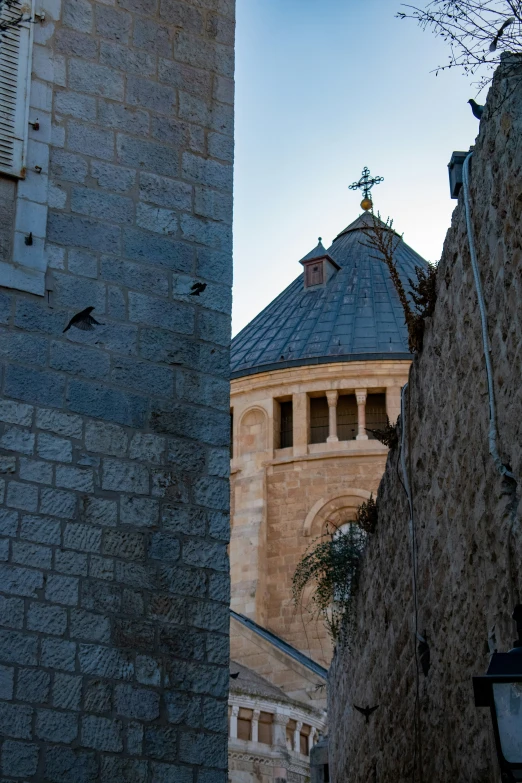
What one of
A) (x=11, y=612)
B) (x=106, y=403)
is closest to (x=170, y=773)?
(x=11, y=612)

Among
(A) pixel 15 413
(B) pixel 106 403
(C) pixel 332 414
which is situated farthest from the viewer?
(C) pixel 332 414

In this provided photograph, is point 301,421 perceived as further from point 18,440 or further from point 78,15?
point 18,440

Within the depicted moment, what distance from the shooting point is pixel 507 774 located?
14.0 ft

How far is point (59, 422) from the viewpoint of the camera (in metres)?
6.97

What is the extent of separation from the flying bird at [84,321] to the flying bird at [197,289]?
0.69 metres

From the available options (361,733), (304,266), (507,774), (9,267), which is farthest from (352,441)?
(507,774)

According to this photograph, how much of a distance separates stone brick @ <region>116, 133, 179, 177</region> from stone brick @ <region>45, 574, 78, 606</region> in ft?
8.45

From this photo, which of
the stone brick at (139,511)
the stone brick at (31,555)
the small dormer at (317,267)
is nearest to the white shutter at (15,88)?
the stone brick at (139,511)

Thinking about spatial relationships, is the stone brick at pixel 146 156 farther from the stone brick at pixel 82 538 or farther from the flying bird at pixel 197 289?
the stone brick at pixel 82 538

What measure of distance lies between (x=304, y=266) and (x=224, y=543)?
1243 inches

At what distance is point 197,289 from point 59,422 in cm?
131

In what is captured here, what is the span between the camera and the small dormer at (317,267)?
124 ft

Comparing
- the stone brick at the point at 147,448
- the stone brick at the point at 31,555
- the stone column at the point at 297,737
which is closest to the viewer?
the stone brick at the point at 31,555

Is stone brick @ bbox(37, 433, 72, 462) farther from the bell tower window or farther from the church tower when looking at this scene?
the bell tower window
